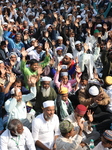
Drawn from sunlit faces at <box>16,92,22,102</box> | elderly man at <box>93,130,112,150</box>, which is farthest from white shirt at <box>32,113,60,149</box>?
elderly man at <box>93,130,112,150</box>

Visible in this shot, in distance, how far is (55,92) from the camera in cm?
447

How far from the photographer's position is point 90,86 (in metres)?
4.52

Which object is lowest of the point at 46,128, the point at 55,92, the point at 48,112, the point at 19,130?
the point at 46,128

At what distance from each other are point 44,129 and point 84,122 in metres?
0.84

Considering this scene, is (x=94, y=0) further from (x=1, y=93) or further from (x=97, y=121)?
(x=1, y=93)

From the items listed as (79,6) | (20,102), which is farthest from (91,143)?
(79,6)

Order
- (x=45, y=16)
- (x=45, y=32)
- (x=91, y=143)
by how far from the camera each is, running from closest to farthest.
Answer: (x=91, y=143)
(x=45, y=32)
(x=45, y=16)

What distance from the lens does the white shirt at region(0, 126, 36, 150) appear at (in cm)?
321

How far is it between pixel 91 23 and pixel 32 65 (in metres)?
4.52

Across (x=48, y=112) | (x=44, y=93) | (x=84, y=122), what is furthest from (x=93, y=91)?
(x=48, y=112)

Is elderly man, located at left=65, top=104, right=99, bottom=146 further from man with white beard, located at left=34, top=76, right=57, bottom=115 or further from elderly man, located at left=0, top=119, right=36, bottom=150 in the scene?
elderly man, located at left=0, top=119, right=36, bottom=150

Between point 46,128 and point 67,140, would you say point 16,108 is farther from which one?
point 67,140

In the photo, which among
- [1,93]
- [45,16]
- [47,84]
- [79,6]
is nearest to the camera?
[1,93]

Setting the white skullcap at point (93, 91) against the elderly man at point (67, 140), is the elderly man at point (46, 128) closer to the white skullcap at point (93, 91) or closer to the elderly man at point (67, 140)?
the elderly man at point (67, 140)
